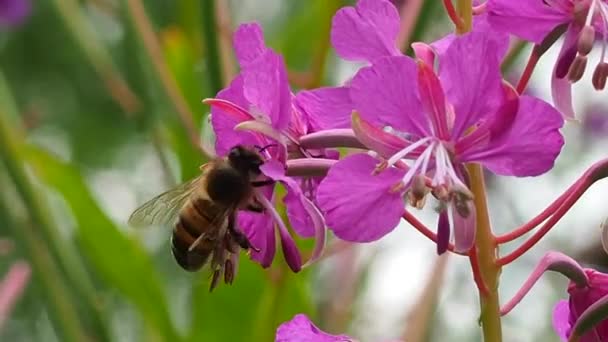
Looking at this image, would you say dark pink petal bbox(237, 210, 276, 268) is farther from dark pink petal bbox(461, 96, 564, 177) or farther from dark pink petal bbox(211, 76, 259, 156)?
dark pink petal bbox(461, 96, 564, 177)

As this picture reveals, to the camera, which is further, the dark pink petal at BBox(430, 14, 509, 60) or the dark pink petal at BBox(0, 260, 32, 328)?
the dark pink petal at BBox(0, 260, 32, 328)

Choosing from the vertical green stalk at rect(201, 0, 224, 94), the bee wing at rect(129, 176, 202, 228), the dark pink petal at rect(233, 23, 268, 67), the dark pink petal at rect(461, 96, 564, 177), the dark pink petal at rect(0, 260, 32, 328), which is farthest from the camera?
the dark pink petal at rect(0, 260, 32, 328)

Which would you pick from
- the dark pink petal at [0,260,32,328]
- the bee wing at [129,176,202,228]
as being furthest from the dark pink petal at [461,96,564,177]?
the dark pink petal at [0,260,32,328]

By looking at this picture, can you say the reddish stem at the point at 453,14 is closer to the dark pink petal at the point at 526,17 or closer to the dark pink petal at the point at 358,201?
the dark pink petal at the point at 526,17

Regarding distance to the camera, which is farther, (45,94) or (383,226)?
(45,94)

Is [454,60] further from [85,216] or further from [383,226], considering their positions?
[85,216]

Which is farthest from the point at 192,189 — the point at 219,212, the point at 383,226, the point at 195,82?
the point at 195,82
